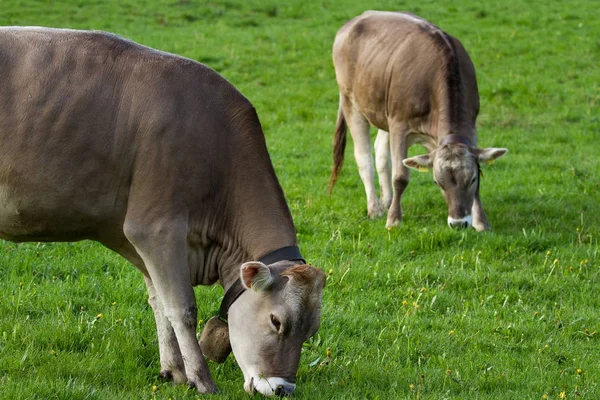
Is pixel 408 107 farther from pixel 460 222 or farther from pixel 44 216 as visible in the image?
pixel 44 216

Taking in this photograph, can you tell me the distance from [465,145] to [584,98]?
7550mm

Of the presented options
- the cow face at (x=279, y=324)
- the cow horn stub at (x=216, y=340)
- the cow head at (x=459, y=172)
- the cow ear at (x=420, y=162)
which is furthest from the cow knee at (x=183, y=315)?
the cow ear at (x=420, y=162)

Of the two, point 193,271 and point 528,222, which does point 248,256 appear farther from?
point 528,222

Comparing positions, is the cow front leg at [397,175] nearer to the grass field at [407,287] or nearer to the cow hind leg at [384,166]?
the grass field at [407,287]

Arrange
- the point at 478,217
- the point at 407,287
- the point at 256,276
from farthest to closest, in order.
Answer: the point at 478,217 < the point at 407,287 < the point at 256,276

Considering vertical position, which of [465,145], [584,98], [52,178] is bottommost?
[584,98]

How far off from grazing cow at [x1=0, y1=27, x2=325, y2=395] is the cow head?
468 cm

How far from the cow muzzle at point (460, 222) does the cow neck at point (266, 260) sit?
4.62 metres

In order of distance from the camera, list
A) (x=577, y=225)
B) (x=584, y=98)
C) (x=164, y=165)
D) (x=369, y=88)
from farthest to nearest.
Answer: (x=584, y=98)
(x=369, y=88)
(x=577, y=225)
(x=164, y=165)

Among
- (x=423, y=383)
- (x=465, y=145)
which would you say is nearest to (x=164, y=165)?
(x=423, y=383)

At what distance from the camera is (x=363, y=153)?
40.1 ft

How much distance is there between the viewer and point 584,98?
17.3 m

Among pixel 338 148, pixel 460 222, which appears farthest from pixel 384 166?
pixel 460 222

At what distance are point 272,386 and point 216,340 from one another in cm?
60
